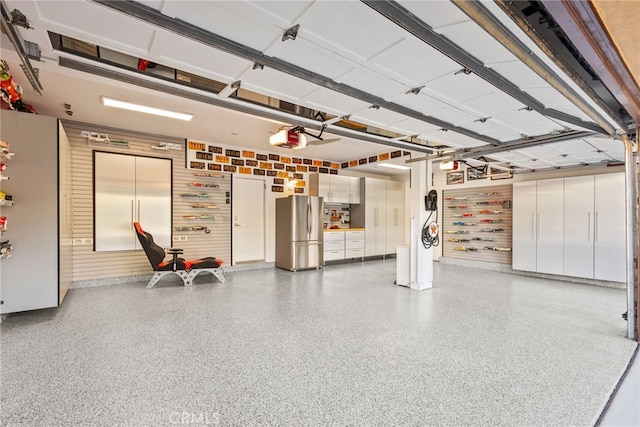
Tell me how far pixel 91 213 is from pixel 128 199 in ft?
2.06

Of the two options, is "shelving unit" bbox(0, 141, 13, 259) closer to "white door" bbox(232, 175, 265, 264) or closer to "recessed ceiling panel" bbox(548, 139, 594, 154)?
"white door" bbox(232, 175, 265, 264)

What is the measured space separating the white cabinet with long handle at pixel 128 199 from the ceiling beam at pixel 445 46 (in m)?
5.66

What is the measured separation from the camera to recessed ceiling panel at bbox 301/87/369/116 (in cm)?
271

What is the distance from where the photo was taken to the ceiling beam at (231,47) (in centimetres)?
164

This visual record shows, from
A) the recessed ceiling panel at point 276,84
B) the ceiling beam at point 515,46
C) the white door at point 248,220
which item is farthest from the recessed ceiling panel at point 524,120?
the white door at point 248,220

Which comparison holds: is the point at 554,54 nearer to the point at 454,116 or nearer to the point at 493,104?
the point at 493,104

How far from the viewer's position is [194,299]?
4.51 metres

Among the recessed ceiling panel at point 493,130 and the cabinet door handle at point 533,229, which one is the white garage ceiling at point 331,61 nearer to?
the recessed ceiling panel at point 493,130

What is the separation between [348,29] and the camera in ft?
5.92

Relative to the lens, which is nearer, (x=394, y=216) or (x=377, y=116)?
(x=377, y=116)

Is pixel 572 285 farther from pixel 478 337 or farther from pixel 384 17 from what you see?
pixel 384 17

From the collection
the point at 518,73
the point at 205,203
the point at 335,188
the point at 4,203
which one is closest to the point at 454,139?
the point at 518,73

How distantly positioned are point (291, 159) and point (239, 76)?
538 centimetres

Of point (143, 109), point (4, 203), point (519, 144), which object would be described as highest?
point (143, 109)
